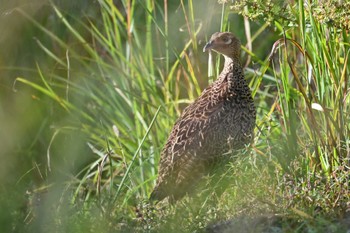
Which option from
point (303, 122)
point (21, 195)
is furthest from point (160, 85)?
point (21, 195)

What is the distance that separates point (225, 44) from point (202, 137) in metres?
0.59

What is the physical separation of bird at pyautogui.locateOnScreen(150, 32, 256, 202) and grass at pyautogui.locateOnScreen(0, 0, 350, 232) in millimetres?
152

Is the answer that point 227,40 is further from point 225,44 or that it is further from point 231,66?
point 231,66

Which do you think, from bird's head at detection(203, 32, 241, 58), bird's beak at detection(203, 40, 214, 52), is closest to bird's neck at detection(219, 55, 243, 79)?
bird's head at detection(203, 32, 241, 58)

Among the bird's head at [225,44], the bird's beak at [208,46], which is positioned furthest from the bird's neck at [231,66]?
the bird's beak at [208,46]

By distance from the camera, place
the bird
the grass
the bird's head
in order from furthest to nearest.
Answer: the bird's head, the bird, the grass

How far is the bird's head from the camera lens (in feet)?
18.2

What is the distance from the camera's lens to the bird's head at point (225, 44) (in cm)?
555

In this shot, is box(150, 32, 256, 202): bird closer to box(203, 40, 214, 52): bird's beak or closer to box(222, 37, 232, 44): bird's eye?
box(203, 40, 214, 52): bird's beak

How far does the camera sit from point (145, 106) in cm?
646

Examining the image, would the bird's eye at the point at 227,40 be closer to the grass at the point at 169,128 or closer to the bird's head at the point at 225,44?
the bird's head at the point at 225,44

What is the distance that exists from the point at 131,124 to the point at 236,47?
1.05 m

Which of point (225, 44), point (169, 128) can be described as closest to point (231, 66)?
point (225, 44)

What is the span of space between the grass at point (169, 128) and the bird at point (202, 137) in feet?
0.50
